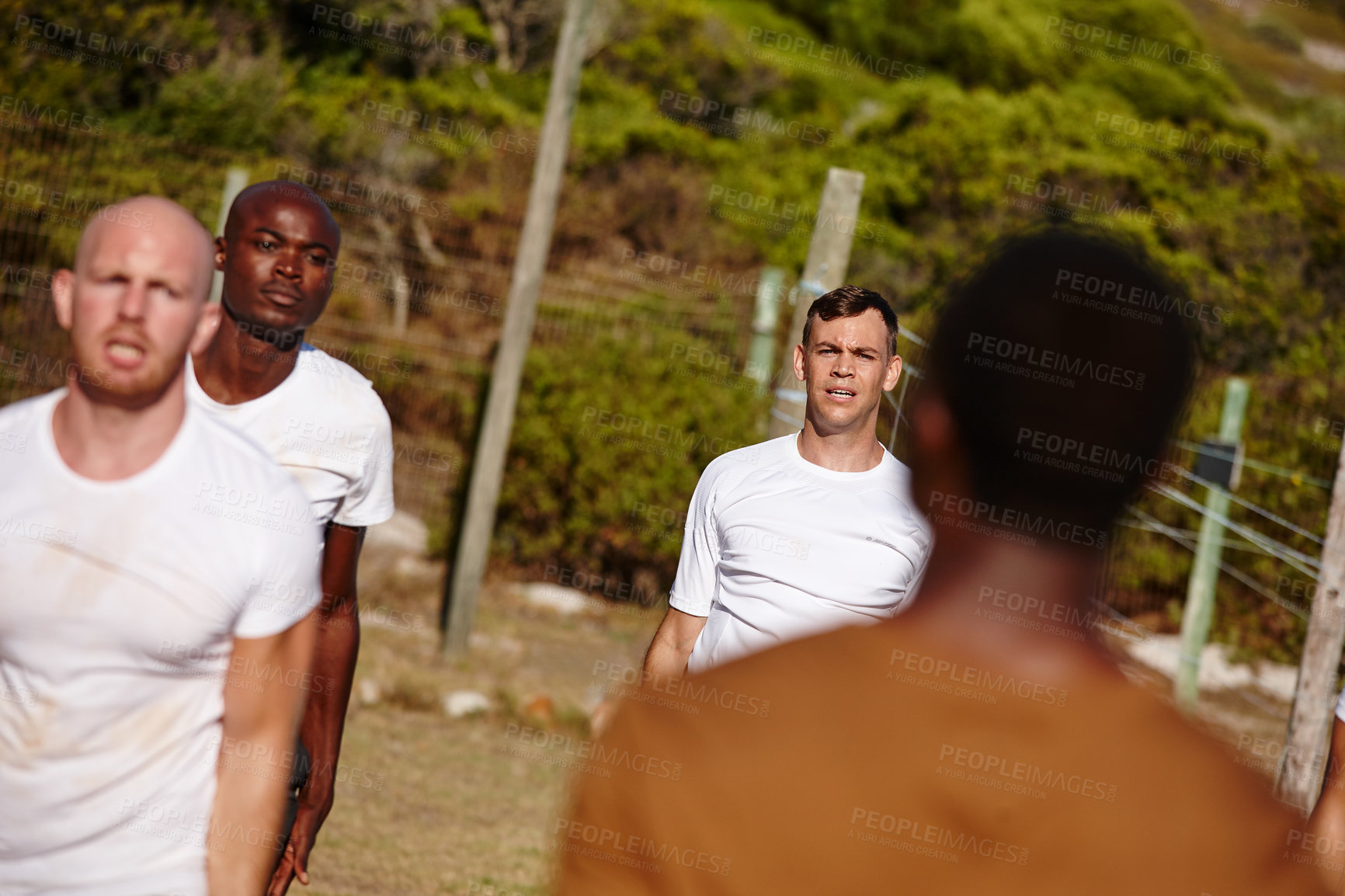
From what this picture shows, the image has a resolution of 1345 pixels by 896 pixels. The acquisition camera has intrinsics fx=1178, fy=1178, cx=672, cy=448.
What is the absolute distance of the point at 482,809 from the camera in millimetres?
5441

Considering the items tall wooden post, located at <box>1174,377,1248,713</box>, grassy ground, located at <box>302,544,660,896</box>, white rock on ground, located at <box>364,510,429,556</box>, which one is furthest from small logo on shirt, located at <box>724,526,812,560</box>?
white rock on ground, located at <box>364,510,429,556</box>

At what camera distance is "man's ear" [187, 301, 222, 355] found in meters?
2.07

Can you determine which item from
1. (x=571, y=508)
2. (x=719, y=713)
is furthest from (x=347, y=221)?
(x=719, y=713)

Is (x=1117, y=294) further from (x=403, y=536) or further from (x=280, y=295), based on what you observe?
(x=403, y=536)

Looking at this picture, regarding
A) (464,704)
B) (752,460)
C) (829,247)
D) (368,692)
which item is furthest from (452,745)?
(752,460)

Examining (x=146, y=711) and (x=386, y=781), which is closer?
(x=146, y=711)

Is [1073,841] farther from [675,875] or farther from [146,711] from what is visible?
[146,711]

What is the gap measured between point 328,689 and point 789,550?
118cm

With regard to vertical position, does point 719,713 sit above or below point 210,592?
above

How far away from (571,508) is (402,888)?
164 inches

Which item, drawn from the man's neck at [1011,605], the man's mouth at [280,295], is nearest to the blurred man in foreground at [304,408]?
the man's mouth at [280,295]

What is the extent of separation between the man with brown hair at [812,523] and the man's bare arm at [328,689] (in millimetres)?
767

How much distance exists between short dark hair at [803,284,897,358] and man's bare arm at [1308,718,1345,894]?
1375 mm

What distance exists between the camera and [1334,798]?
2480 mm
